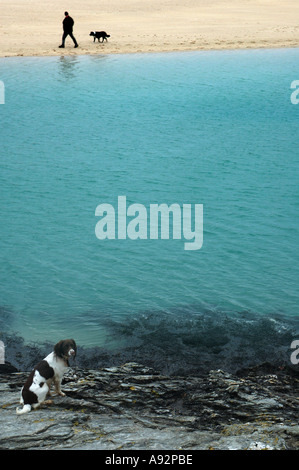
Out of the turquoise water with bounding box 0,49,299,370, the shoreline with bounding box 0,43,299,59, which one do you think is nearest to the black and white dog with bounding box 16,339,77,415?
the turquoise water with bounding box 0,49,299,370

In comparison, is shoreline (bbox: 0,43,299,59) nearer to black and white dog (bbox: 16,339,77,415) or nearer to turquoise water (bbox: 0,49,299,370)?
turquoise water (bbox: 0,49,299,370)

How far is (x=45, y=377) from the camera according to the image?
8992 millimetres

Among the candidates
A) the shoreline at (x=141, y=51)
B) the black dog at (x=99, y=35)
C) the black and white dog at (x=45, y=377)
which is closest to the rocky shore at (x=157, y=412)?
the black and white dog at (x=45, y=377)

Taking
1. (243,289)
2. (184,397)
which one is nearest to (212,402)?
(184,397)

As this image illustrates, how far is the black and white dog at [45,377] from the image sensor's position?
872 cm

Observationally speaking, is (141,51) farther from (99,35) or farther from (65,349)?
(65,349)

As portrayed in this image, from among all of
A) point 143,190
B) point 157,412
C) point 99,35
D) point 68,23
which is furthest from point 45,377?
point 99,35

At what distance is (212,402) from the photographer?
9812 mm

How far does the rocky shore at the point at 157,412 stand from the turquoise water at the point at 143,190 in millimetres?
2394

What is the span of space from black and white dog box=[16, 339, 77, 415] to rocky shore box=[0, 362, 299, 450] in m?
0.14

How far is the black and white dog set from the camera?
8.72 m

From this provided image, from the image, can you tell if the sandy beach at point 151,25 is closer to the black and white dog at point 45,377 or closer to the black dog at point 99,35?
the black dog at point 99,35

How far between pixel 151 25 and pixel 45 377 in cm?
4747
